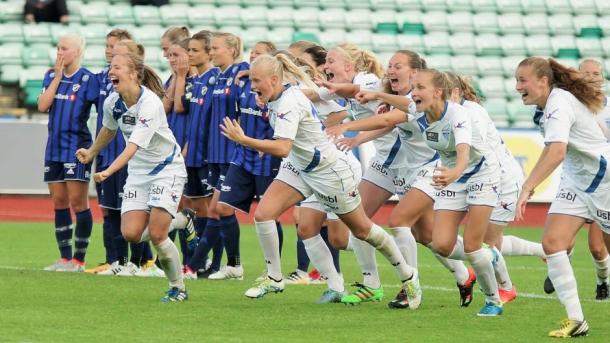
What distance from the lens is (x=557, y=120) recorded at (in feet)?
26.1

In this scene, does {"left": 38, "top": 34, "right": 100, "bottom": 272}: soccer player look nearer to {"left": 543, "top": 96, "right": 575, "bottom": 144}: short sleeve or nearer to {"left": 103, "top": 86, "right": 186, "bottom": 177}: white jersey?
{"left": 103, "top": 86, "right": 186, "bottom": 177}: white jersey

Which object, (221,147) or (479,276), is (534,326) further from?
(221,147)

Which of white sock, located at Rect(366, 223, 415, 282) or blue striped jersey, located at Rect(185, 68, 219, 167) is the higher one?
blue striped jersey, located at Rect(185, 68, 219, 167)

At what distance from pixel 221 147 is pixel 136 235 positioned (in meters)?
2.29

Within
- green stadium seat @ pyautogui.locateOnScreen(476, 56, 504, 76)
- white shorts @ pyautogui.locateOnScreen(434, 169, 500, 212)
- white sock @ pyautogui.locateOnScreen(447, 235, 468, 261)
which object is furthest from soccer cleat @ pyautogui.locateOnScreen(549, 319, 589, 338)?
green stadium seat @ pyautogui.locateOnScreen(476, 56, 504, 76)

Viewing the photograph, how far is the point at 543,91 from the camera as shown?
8.26m

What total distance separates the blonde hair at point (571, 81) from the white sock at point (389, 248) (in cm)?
176

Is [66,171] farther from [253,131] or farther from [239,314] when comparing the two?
[239,314]

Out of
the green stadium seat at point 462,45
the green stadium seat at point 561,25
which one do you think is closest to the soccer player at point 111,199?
the green stadium seat at point 462,45

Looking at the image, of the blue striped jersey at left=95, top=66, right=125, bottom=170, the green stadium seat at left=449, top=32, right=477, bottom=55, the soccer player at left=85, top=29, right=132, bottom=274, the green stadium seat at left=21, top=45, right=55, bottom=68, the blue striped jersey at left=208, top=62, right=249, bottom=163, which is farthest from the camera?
the green stadium seat at left=449, top=32, right=477, bottom=55

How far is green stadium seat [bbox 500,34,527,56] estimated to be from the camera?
24.4 meters

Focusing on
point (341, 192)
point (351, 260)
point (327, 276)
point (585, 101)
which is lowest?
point (351, 260)

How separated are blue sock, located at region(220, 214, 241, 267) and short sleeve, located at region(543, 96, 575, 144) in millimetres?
4047

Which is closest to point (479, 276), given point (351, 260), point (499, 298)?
point (499, 298)
